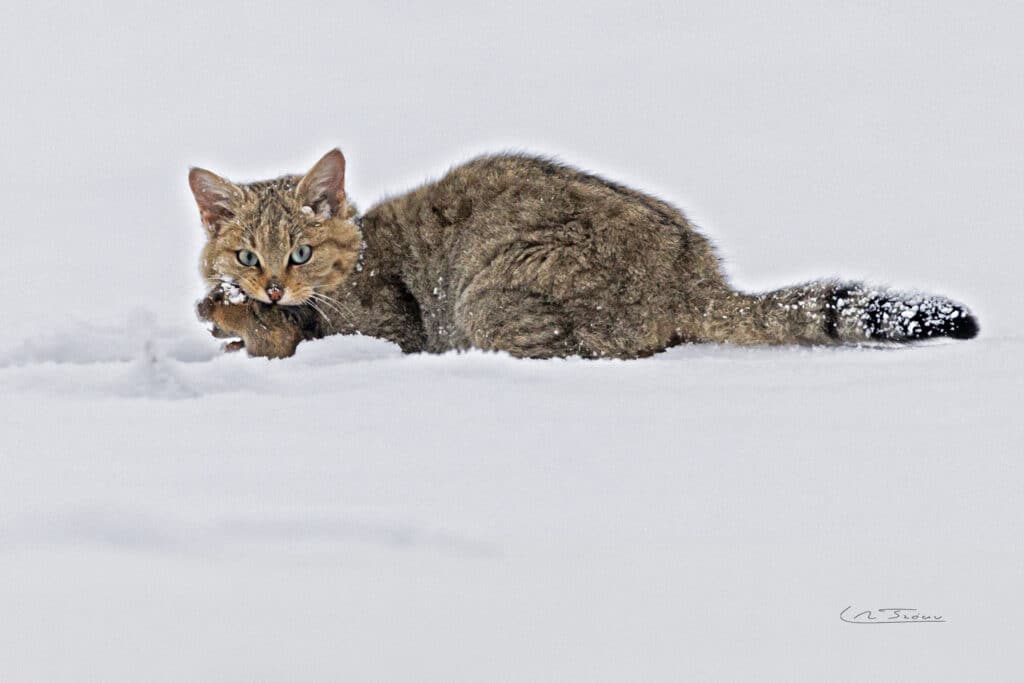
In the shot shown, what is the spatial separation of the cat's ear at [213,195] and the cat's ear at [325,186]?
0.38 meters

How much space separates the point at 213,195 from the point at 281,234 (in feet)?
1.74

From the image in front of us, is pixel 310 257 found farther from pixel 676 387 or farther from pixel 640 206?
pixel 676 387

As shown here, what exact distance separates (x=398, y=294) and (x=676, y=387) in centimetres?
201

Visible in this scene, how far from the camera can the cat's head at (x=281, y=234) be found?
19.5ft

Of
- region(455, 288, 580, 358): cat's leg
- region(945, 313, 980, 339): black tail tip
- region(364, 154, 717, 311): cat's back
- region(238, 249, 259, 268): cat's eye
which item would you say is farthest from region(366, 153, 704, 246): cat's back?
region(945, 313, 980, 339): black tail tip

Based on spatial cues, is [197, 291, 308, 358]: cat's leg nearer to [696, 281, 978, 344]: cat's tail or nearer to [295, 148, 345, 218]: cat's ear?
[295, 148, 345, 218]: cat's ear

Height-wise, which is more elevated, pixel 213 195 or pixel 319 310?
pixel 213 195

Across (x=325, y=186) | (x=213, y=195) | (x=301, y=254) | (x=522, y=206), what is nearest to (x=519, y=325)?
(x=522, y=206)

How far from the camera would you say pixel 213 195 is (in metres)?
6.14

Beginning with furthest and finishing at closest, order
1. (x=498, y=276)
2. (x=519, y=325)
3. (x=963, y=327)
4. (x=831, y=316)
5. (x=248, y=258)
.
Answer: (x=248, y=258) → (x=498, y=276) → (x=519, y=325) → (x=831, y=316) → (x=963, y=327)

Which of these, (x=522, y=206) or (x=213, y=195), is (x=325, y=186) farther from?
(x=522, y=206)

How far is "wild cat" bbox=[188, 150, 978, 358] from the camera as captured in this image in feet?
18.6

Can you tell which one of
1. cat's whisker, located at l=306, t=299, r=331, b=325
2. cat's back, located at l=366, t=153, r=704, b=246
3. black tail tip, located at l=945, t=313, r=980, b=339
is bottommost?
black tail tip, located at l=945, t=313, r=980, b=339

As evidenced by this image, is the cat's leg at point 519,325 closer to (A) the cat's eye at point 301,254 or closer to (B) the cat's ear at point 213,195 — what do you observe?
(A) the cat's eye at point 301,254
